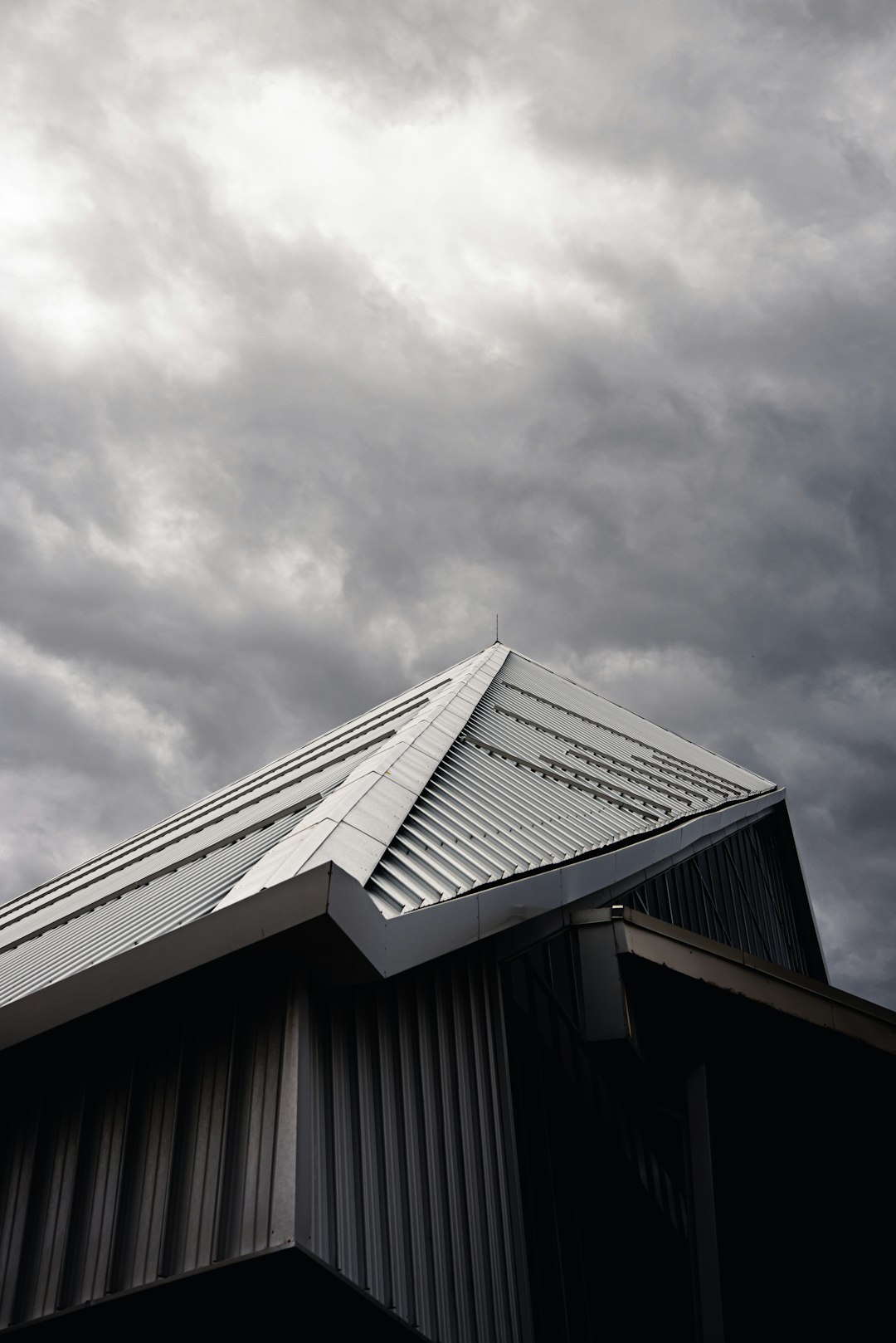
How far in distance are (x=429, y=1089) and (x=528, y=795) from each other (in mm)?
5765

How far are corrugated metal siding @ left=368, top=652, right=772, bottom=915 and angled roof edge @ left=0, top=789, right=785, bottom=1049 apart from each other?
0.83 feet

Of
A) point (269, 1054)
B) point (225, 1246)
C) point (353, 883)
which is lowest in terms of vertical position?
point (225, 1246)

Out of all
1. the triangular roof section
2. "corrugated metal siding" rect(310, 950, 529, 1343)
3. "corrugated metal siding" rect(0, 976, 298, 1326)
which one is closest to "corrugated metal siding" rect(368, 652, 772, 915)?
the triangular roof section

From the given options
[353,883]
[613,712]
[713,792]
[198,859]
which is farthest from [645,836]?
[613,712]

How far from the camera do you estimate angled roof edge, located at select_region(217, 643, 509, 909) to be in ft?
26.4

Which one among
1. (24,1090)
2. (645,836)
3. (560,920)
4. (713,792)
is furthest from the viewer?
(713,792)

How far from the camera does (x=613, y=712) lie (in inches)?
1289

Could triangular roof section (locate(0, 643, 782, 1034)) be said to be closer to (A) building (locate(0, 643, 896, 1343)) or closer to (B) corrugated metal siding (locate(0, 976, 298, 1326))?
(A) building (locate(0, 643, 896, 1343))

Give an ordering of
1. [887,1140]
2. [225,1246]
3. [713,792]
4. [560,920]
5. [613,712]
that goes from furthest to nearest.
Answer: [613,712] < [713,792] < [887,1140] < [560,920] < [225,1246]

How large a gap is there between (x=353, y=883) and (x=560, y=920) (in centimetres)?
404

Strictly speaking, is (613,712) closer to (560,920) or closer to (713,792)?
(713,792)

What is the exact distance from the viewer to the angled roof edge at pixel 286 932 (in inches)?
257

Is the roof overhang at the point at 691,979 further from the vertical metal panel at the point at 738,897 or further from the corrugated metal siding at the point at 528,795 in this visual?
the vertical metal panel at the point at 738,897

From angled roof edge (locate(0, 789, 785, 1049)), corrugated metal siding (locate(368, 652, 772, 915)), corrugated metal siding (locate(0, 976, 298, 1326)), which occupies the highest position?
corrugated metal siding (locate(368, 652, 772, 915))
